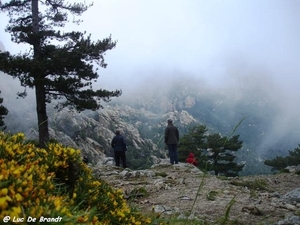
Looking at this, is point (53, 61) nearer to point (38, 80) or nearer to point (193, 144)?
point (38, 80)

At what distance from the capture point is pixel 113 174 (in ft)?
40.0

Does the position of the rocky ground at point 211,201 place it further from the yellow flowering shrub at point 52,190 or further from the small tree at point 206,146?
the small tree at point 206,146

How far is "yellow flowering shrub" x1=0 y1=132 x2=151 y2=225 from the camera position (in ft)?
4.90

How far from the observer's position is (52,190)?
7.26 feet

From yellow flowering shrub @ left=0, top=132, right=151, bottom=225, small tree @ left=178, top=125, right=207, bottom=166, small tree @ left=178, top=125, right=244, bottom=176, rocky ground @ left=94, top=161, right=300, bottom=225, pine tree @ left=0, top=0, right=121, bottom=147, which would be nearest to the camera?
yellow flowering shrub @ left=0, top=132, right=151, bottom=225

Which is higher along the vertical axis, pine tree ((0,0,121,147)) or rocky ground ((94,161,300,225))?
pine tree ((0,0,121,147))

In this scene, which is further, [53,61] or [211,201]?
[53,61]

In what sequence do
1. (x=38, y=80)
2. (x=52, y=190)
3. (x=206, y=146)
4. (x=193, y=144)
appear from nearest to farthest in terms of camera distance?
(x=52, y=190), (x=38, y=80), (x=193, y=144), (x=206, y=146)

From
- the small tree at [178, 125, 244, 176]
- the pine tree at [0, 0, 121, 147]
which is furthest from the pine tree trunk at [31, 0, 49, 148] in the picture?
the small tree at [178, 125, 244, 176]

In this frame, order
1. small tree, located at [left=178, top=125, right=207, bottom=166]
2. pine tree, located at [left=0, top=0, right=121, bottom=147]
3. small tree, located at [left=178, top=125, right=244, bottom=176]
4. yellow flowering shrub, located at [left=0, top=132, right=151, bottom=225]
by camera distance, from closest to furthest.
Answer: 1. yellow flowering shrub, located at [left=0, top=132, right=151, bottom=225]
2. pine tree, located at [left=0, top=0, right=121, bottom=147]
3. small tree, located at [left=178, top=125, right=207, bottom=166]
4. small tree, located at [left=178, top=125, right=244, bottom=176]

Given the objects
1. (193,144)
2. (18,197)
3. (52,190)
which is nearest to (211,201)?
(52,190)

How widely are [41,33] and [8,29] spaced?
1.97 meters

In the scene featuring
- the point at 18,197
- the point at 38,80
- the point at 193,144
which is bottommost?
the point at 18,197

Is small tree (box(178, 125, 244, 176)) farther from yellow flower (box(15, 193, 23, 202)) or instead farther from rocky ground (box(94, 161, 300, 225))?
yellow flower (box(15, 193, 23, 202))
